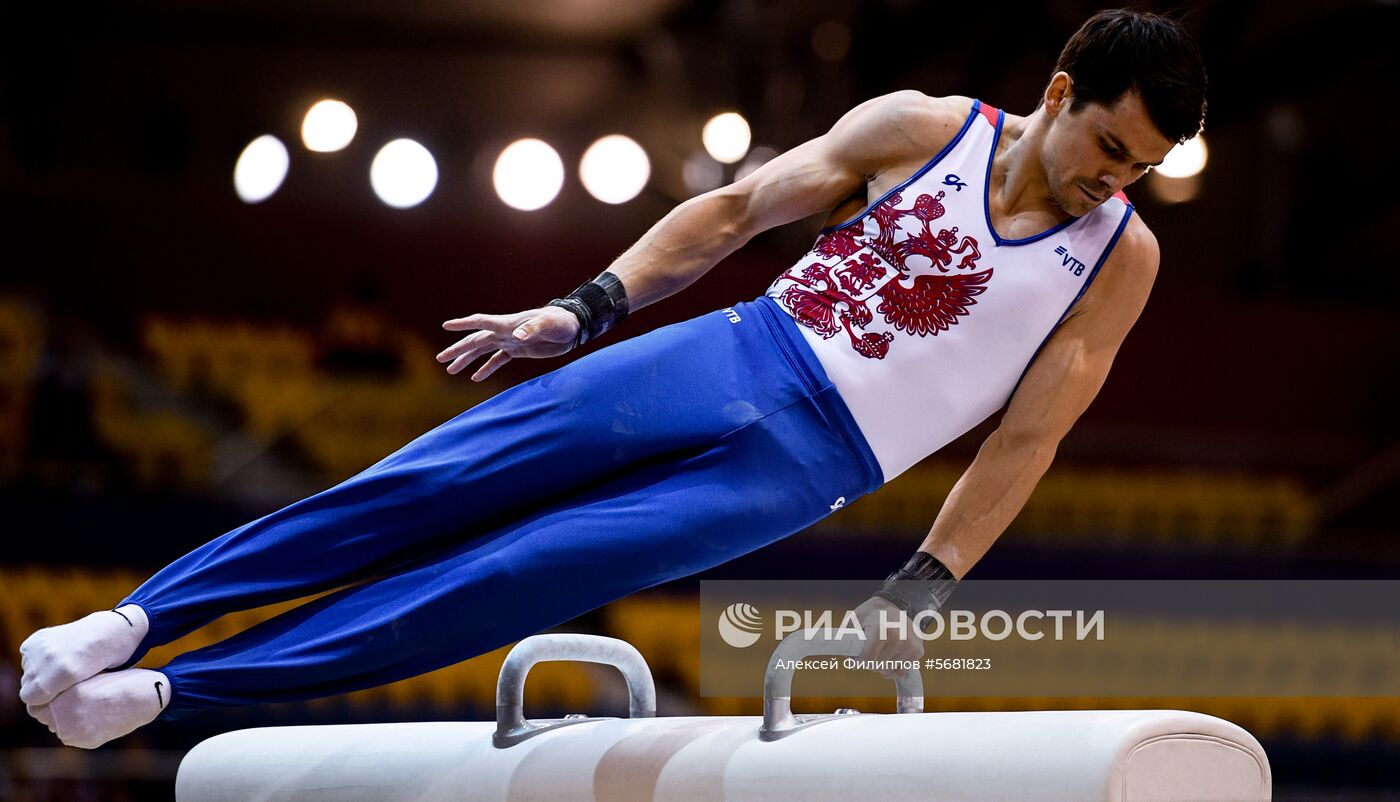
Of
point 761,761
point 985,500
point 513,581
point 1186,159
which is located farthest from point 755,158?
point 761,761

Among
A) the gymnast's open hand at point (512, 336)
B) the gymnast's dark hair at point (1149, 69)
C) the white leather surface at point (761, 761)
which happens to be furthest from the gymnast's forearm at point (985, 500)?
the gymnast's open hand at point (512, 336)

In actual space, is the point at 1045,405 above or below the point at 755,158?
below

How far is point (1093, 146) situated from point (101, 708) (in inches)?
76.8

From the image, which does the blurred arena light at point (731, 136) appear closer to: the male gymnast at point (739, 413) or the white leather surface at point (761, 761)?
the male gymnast at point (739, 413)

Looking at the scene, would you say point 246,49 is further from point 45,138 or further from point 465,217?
point 465,217

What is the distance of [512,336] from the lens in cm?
266

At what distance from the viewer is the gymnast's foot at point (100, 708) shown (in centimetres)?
238

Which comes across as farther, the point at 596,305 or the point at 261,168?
the point at 261,168

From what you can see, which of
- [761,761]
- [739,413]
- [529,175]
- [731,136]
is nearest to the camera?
[761,761]

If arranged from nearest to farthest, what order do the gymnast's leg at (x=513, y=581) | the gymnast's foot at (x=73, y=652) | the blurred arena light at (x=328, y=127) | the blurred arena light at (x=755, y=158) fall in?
the gymnast's foot at (x=73, y=652), the gymnast's leg at (x=513, y=581), the blurred arena light at (x=755, y=158), the blurred arena light at (x=328, y=127)

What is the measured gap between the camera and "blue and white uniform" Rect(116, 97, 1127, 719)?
8.34 ft

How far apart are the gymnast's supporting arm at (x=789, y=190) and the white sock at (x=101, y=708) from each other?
985mm

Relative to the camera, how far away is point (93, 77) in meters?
11.9

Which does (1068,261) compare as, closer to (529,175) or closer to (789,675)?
(789,675)
